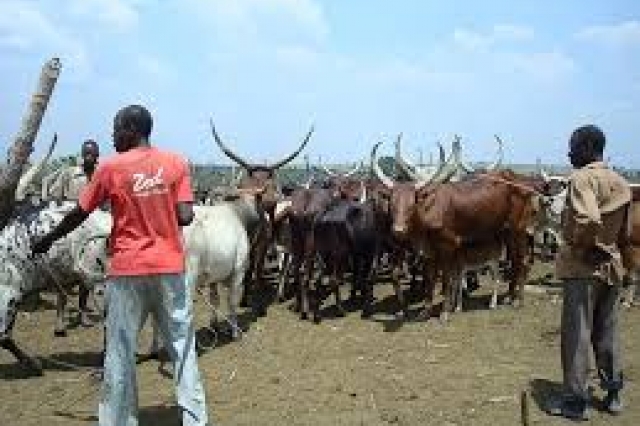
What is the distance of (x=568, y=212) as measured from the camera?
297 inches

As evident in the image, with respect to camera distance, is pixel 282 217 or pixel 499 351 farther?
pixel 282 217

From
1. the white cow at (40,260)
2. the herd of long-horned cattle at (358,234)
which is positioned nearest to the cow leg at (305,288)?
the herd of long-horned cattle at (358,234)

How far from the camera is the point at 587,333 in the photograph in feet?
25.0

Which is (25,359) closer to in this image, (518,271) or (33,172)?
(33,172)

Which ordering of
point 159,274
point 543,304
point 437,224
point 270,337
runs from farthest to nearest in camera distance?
point 543,304
point 437,224
point 270,337
point 159,274

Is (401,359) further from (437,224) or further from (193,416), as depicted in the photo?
(193,416)

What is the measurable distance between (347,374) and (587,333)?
2.58m

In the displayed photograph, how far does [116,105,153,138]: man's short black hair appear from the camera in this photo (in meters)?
6.53

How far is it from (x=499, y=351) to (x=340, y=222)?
3.11 meters

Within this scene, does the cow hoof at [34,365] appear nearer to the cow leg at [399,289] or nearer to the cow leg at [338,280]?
the cow leg at [338,280]

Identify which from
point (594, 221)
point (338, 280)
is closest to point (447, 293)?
point (338, 280)

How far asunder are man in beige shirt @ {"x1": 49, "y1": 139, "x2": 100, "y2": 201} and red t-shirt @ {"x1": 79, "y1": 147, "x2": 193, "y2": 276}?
5.29 meters

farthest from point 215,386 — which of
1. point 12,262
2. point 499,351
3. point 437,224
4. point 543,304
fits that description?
point 543,304

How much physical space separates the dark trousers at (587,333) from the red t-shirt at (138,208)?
3411 mm
